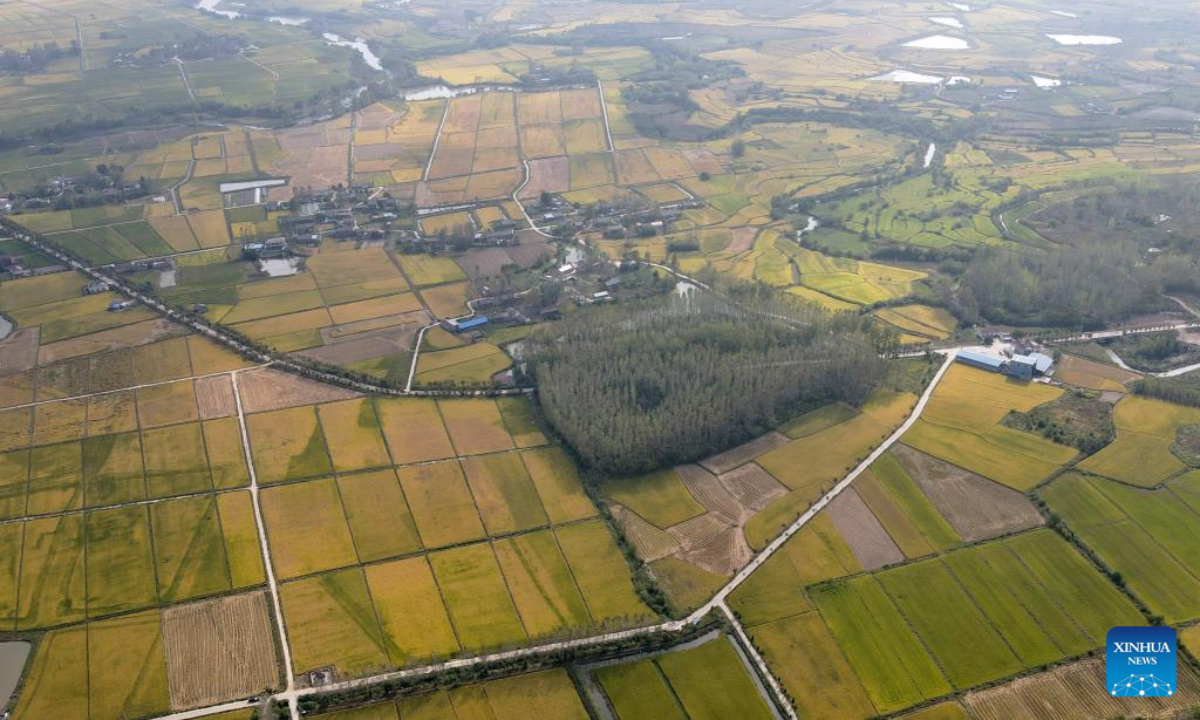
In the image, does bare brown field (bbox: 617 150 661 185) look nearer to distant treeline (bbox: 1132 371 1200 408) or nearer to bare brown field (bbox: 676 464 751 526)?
bare brown field (bbox: 676 464 751 526)

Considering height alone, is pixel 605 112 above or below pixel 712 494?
above

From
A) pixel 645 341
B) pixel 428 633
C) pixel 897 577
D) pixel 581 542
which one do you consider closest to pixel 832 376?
pixel 645 341

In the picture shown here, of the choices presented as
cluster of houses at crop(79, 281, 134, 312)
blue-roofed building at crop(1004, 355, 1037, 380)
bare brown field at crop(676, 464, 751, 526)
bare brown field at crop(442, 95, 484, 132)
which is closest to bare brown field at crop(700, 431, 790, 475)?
bare brown field at crop(676, 464, 751, 526)

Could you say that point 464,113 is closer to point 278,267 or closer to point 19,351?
point 278,267

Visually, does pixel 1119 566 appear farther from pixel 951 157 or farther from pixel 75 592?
pixel 951 157

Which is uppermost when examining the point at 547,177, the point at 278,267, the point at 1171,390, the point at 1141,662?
the point at 1171,390

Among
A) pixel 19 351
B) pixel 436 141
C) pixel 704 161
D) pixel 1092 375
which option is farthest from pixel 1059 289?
pixel 19 351
